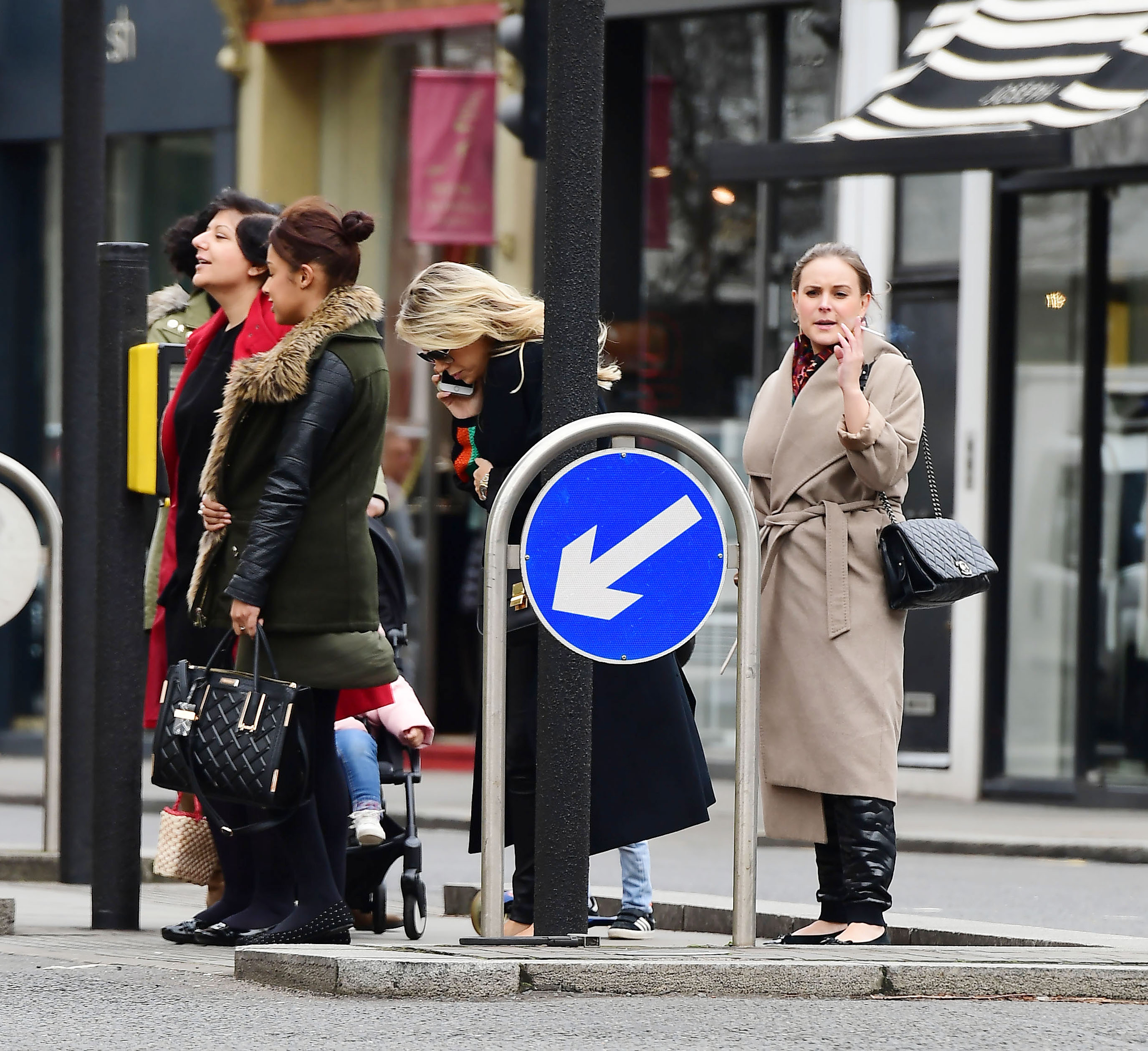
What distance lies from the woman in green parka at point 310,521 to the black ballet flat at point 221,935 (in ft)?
0.51

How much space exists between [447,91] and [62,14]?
22.4ft

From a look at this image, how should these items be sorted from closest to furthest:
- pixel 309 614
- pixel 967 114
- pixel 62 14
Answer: pixel 309 614 → pixel 62 14 → pixel 967 114

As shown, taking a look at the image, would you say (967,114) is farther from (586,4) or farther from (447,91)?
(586,4)

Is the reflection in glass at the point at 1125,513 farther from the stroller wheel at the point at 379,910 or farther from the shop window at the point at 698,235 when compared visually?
the stroller wheel at the point at 379,910

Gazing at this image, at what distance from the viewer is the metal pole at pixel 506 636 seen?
5.55 m

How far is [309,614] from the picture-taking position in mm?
6234

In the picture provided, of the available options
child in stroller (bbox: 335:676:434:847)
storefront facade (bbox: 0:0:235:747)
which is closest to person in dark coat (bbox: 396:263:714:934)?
child in stroller (bbox: 335:676:434:847)

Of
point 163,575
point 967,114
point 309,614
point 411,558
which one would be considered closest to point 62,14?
point 163,575

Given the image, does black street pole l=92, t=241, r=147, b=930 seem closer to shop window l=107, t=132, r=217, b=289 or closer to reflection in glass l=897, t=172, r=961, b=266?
reflection in glass l=897, t=172, r=961, b=266

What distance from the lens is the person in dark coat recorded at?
20.6ft

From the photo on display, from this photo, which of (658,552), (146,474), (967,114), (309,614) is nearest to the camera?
(658,552)

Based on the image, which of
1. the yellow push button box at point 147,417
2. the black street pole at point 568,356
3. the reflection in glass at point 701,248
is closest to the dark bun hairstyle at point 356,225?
the yellow push button box at point 147,417

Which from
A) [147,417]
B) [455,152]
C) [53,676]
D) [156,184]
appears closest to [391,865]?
[147,417]

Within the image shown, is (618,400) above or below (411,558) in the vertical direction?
above
